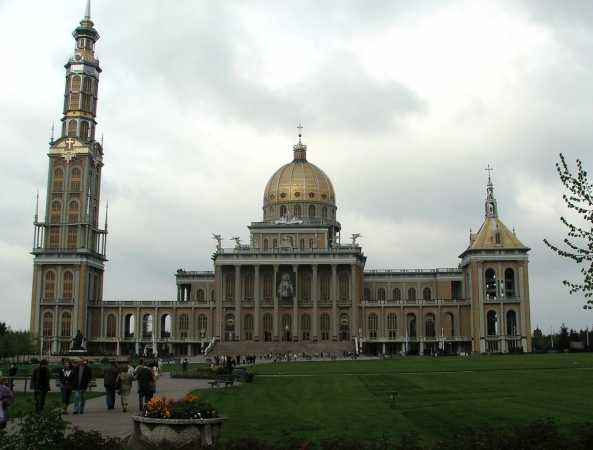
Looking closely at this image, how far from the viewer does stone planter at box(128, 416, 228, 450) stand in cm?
1809

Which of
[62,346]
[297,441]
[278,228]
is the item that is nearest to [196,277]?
[278,228]

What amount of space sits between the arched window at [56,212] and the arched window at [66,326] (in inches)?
560

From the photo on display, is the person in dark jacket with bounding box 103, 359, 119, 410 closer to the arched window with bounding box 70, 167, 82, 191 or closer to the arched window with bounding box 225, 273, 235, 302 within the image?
the arched window with bounding box 225, 273, 235, 302

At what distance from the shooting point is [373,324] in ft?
380

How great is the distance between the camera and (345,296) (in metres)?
116

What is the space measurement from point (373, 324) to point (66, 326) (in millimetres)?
46661

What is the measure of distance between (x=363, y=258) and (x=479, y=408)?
9667cm

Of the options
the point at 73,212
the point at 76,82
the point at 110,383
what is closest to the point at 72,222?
the point at 73,212

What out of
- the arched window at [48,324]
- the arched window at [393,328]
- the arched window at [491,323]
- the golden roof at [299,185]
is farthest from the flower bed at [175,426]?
the golden roof at [299,185]

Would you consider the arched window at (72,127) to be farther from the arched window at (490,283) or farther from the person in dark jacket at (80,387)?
the person in dark jacket at (80,387)

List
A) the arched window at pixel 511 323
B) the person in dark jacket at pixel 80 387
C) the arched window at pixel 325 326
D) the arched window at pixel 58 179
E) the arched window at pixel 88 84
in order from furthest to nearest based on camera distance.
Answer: the arched window at pixel 88 84, the arched window at pixel 325 326, the arched window at pixel 58 179, the arched window at pixel 511 323, the person in dark jacket at pixel 80 387

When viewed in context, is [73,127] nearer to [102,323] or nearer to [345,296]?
[102,323]

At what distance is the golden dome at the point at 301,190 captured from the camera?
124875 millimetres

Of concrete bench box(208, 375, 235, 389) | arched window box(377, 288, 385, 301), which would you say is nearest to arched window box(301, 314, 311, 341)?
arched window box(377, 288, 385, 301)
